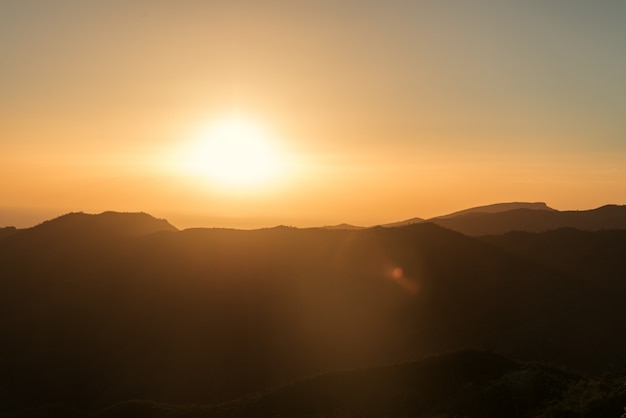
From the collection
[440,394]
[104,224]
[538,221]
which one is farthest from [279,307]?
[538,221]

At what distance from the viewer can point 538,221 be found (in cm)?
12575

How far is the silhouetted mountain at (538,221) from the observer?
4843 inches

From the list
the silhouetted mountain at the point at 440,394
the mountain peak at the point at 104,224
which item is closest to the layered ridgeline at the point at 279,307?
the mountain peak at the point at 104,224

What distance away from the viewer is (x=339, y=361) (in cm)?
4847

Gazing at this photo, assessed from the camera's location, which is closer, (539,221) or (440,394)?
(440,394)

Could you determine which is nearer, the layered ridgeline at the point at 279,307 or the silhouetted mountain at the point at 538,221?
the layered ridgeline at the point at 279,307

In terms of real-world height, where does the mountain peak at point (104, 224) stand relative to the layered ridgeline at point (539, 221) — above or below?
above

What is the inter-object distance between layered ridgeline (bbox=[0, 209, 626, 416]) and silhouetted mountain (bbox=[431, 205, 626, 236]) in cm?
4472

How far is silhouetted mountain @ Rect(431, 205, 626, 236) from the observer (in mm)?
123000

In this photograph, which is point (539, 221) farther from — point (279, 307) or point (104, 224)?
point (104, 224)

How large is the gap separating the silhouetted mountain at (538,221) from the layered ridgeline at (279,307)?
44720mm

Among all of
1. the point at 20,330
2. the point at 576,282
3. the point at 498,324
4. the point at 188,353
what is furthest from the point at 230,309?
the point at 576,282

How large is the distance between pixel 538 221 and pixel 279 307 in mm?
86375

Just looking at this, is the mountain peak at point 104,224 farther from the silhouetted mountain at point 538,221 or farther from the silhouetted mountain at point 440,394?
the silhouetted mountain at point 440,394
